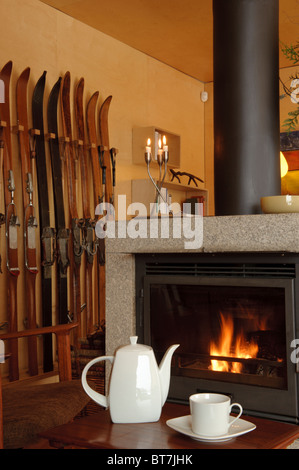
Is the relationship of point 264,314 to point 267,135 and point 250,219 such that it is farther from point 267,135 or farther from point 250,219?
point 267,135

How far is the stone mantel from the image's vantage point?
7.32 ft

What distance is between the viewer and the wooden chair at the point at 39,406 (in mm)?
1961

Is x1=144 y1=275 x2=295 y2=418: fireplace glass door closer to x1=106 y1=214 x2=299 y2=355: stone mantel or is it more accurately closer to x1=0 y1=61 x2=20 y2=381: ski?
x1=106 y1=214 x2=299 y2=355: stone mantel

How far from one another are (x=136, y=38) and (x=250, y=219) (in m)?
2.87

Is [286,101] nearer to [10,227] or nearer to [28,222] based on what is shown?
[28,222]

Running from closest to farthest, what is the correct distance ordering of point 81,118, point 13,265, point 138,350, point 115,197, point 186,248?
1. point 138,350
2. point 186,248
3. point 13,265
4. point 81,118
5. point 115,197

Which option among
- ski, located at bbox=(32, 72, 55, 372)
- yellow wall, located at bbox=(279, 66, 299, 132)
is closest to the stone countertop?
ski, located at bbox=(32, 72, 55, 372)

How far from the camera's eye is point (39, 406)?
6.93 ft

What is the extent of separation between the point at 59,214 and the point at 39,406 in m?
1.87

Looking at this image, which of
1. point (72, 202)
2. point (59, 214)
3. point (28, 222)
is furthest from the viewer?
point (72, 202)

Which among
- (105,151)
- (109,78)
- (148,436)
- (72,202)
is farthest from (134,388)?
(109,78)

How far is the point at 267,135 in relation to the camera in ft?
8.28
